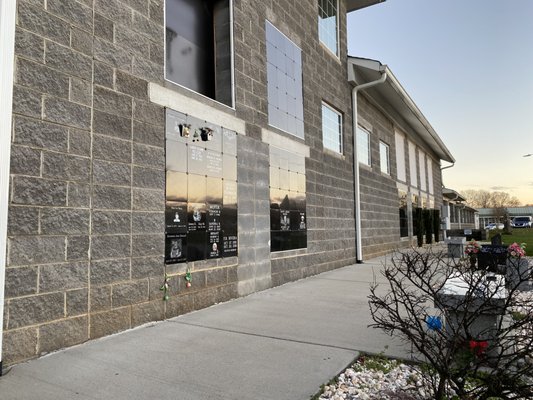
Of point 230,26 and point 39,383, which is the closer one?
point 39,383

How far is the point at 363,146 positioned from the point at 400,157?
18.4 feet

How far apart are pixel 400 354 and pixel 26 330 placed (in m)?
3.59

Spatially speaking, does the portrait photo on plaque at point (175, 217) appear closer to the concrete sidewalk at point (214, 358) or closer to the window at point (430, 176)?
the concrete sidewalk at point (214, 358)

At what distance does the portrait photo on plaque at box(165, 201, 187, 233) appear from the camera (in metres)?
5.45

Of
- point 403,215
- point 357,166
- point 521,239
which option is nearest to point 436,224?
point 403,215

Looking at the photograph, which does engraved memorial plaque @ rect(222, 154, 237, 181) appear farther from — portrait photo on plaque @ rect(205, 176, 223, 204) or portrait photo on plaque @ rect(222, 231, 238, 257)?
portrait photo on plaque @ rect(222, 231, 238, 257)

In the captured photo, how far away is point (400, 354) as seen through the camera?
396 cm

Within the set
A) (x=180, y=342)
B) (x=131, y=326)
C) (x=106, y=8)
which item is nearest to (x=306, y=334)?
(x=180, y=342)

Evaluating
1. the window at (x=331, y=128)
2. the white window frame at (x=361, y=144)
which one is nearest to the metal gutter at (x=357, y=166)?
the white window frame at (x=361, y=144)

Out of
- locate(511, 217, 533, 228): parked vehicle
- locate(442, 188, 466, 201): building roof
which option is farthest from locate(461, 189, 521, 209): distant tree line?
locate(442, 188, 466, 201): building roof

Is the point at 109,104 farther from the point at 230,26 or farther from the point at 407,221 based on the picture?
the point at 407,221

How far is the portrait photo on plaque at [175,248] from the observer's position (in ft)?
17.8

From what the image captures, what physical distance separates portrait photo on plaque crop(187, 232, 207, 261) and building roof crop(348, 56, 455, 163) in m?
8.59

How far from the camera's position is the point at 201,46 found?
7.01 metres
